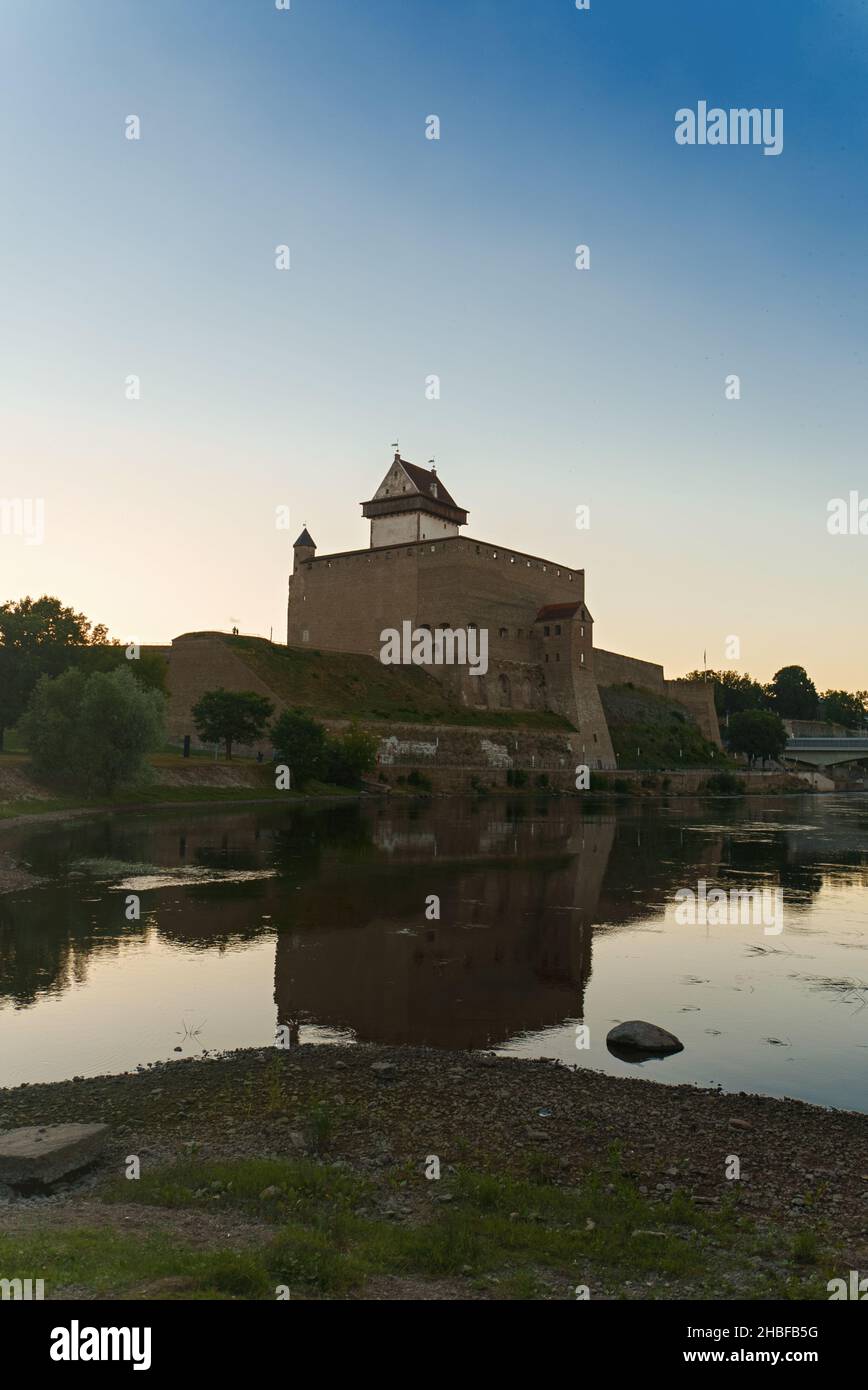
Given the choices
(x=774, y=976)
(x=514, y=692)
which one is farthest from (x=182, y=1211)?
(x=514, y=692)

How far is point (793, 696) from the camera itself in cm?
14412

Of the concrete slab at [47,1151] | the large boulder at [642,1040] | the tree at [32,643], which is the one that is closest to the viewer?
the concrete slab at [47,1151]

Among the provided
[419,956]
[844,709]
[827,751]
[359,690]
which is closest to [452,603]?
[359,690]

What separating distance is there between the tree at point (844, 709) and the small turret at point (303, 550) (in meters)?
101

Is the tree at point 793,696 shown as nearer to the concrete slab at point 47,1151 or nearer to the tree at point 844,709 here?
the tree at point 844,709

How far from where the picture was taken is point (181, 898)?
21.8 metres

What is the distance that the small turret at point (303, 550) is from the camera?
89.1 m

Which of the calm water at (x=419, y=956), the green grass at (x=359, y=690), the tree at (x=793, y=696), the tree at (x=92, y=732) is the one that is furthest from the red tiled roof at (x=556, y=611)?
the tree at (x=793, y=696)

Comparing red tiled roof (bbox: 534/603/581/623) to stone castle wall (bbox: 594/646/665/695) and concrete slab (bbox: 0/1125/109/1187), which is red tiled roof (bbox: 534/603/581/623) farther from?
concrete slab (bbox: 0/1125/109/1187)

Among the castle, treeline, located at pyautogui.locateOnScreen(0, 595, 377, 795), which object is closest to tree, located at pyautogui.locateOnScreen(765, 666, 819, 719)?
the castle

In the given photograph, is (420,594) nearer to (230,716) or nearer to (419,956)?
(230,716)

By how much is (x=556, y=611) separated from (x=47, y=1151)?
80.7 metres

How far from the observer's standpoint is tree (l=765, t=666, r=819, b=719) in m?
144

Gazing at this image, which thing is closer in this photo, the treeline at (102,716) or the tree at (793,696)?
the treeline at (102,716)
